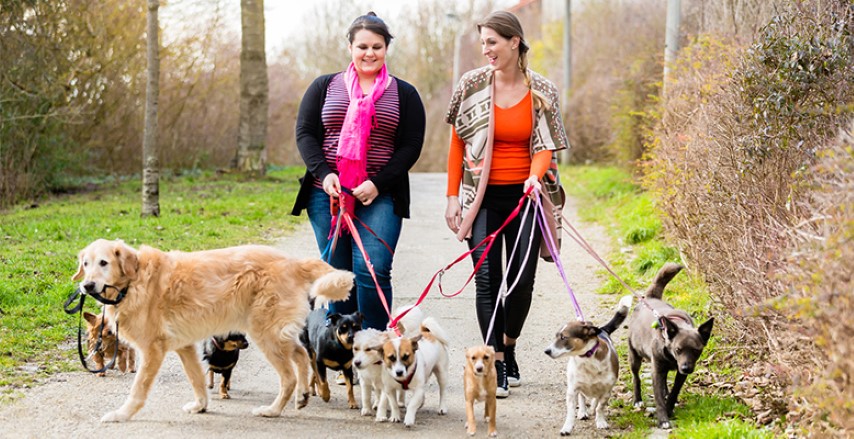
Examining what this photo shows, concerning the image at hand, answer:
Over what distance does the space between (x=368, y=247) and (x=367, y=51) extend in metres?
1.25

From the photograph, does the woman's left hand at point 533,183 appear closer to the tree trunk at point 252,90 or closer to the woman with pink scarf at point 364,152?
the woman with pink scarf at point 364,152

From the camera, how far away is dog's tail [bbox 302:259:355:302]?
5289 millimetres

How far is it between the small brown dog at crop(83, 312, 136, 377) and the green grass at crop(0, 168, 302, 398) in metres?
0.21

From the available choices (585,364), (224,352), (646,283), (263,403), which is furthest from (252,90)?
(585,364)

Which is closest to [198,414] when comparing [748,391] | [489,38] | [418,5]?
Answer: [489,38]

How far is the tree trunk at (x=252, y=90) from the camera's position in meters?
20.4

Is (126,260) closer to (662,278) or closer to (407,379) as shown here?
(407,379)

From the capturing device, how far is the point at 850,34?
223 inches

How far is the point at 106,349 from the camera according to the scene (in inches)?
252

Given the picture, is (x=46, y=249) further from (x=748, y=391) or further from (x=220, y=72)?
(x=220, y=72)

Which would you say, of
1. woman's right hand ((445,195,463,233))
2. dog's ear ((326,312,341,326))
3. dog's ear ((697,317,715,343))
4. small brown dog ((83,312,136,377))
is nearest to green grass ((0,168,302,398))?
small brown dog ((83,312,136,377))

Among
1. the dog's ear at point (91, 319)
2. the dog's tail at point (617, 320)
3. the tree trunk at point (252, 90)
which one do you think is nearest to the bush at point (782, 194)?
the dog's tail at point (617, 320)

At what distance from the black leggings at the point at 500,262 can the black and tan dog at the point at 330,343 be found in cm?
90

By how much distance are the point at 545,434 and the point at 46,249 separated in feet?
23.5
